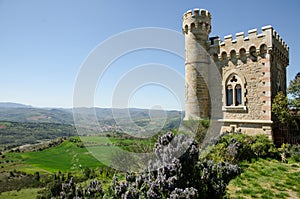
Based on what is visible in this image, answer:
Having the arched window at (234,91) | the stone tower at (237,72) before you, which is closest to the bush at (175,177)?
the stone tower at (237,72)

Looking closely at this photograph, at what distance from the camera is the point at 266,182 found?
6.75 m

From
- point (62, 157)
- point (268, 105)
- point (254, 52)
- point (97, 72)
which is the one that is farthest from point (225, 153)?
point (62, 157)

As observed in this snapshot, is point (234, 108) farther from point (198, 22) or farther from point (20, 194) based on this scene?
point (20, 194)

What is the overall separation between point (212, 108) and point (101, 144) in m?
8.47

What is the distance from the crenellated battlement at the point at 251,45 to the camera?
453 inches

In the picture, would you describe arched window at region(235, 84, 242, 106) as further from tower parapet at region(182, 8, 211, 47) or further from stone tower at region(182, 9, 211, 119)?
tower parapet at region(182, 8, 211, 47)

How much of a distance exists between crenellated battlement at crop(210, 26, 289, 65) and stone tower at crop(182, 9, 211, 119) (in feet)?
3.37

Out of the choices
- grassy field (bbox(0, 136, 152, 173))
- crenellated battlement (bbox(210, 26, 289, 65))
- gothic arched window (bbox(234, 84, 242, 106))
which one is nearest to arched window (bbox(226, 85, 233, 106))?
gothic arched window (bbox(234, 84, 242, 106))

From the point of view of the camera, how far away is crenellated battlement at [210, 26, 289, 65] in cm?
1150

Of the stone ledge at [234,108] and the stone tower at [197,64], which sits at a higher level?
the stone tower at [197,64]

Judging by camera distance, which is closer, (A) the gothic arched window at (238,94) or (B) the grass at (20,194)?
(B) the grass at (20,194)

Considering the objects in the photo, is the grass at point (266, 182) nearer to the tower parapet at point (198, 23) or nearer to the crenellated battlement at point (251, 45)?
the crenellated battlement at point (251, 45)

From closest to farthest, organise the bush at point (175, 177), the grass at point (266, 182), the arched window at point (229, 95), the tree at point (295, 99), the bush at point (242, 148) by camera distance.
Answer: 1. the bush at point (175, 177)
2. the grass at point (266, 182)
3. the bush at point (242, 148)
4. the tree at point (295, 99)
5. the arched window at point (229, 95)

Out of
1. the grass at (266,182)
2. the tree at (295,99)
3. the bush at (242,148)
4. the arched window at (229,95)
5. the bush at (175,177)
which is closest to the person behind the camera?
the bush at (175,177)
